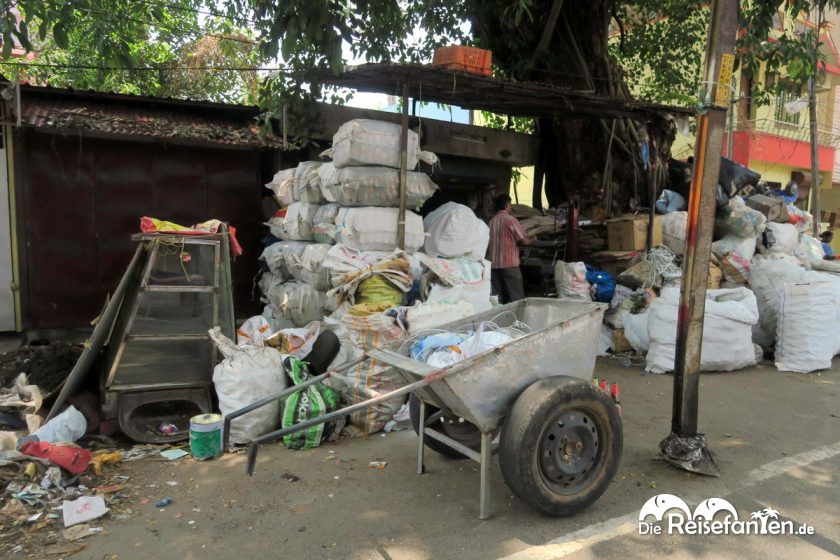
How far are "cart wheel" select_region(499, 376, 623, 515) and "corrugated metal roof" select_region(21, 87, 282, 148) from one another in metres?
5.69

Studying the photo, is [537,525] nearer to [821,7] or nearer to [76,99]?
[821,7]

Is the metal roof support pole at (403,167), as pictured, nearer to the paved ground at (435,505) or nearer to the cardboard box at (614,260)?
the paved ground at (435,505)

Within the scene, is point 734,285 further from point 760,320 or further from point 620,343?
point 620,343

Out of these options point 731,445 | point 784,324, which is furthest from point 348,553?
point 784,324

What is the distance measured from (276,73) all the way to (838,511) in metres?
6.78

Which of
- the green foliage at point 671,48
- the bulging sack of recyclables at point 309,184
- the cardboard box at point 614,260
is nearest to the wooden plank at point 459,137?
the bulging sack of recyclables at point 309,184

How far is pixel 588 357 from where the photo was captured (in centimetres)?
344

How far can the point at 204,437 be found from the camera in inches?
159

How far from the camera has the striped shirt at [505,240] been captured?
763 cm

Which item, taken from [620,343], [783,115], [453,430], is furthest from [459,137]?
[783,115]

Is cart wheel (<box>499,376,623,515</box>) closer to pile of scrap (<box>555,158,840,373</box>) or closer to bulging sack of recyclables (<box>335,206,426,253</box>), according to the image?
bulging sack of recyclables (<box>335,206,426,253</box>)

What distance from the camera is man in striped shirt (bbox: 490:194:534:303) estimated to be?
763 cm

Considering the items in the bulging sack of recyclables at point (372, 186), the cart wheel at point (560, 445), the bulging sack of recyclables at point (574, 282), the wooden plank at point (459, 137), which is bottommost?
the cart wheel at point (560, 445)

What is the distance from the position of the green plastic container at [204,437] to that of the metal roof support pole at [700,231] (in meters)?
3.03
